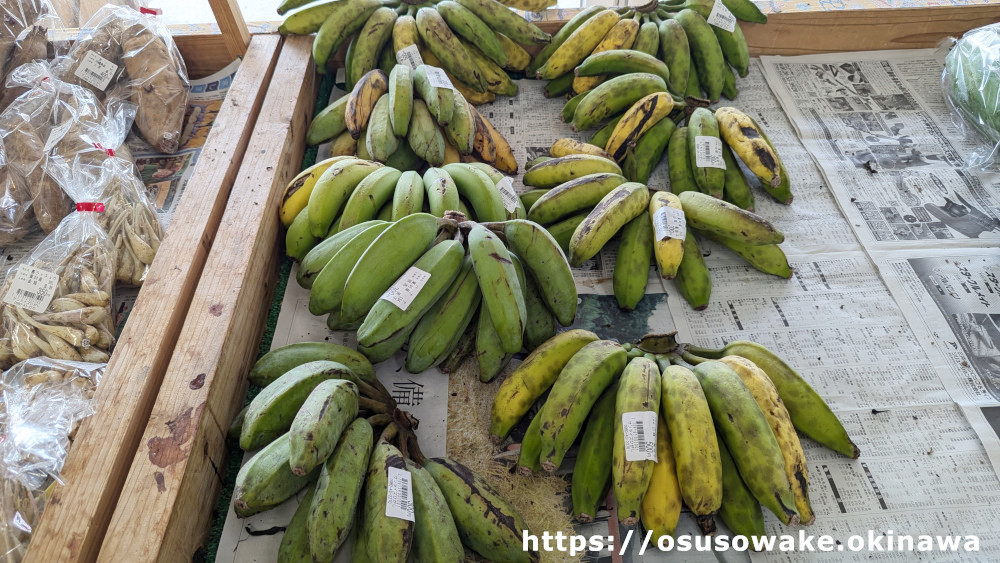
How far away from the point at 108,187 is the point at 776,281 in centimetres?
164

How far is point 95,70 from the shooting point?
1.79 m

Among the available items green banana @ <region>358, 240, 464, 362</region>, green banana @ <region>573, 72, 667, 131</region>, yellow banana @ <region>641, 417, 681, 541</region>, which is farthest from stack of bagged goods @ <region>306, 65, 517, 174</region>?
yellow banana @ <region>641, 417, 681, 541</region>

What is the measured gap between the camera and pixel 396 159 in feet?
5.48

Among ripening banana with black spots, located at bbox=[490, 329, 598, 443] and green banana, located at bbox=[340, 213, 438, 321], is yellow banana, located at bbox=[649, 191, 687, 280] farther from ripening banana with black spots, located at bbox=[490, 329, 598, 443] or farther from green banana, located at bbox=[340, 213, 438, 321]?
green banana, located at bbox=[340, 213, 438, 321]

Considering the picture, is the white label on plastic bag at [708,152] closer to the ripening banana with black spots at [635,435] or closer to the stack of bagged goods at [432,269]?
the stack of bagged goods at [432,269]

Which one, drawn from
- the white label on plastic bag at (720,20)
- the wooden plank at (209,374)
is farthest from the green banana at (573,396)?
the white label on plastic bag at (720,20)

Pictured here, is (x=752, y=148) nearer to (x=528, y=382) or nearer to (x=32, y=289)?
(x=528, y=382)

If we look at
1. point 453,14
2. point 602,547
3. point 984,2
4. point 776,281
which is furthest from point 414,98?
point 984,2

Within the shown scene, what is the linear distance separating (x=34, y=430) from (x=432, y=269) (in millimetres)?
713

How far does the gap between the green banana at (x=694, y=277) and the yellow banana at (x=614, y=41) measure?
27.4 inches

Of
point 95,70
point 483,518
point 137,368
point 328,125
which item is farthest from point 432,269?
point 95,70

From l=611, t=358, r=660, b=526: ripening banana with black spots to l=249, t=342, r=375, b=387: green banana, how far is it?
1.55 ft

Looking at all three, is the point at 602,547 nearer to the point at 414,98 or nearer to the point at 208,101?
the point at 414,98

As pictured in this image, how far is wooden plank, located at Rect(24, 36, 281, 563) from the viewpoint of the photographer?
97cm
